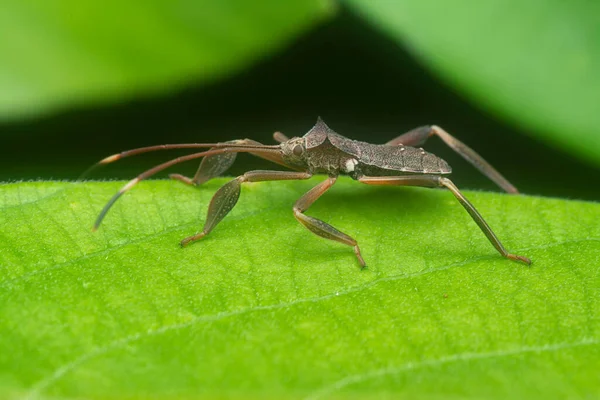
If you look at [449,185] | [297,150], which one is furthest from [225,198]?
[449,185]

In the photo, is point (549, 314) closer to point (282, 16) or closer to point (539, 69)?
point (539, 69)

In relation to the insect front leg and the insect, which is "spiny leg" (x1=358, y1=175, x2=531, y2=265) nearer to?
the insect

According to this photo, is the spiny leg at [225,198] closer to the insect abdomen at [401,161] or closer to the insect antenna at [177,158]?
the insect antenna at [177,158]

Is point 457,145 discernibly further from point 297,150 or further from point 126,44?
point 126,44

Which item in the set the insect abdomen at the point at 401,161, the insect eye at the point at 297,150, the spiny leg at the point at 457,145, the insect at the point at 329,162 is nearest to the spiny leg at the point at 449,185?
the insect at the point at 329,162

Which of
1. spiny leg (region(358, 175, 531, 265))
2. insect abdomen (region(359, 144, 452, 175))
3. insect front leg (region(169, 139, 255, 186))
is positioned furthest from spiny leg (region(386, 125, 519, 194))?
insect front leg (region(169, 139, 255, 186))

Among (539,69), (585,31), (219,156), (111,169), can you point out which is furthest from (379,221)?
(111,169)
